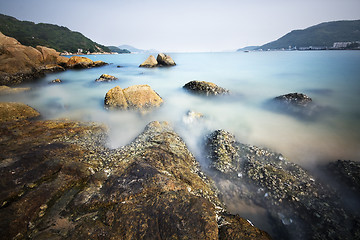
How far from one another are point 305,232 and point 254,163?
7.86ft

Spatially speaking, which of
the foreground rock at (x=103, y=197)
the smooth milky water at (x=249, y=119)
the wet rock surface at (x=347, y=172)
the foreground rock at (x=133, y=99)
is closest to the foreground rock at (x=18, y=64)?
the smooth milky water at (x=249, y=119)

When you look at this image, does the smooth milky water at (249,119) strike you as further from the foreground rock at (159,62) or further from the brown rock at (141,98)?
the foreground rock at (159,62)

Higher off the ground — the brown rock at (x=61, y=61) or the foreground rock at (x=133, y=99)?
the brown rock at (x=61, y=61)

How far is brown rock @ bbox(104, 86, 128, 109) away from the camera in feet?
35.1

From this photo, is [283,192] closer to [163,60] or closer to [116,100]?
[116,100]

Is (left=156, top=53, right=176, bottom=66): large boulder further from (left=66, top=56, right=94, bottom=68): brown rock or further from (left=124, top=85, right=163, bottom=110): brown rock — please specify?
(left=124, top=85, right=163, bottom=110): brown rock

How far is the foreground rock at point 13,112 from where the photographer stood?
746 cm

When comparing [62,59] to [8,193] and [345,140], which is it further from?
[345,140]

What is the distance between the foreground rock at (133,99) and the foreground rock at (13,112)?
4168mm

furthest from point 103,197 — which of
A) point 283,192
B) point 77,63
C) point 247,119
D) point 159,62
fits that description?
point 159,62

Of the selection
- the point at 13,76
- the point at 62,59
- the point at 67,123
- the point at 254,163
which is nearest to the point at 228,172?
the point at 254,163

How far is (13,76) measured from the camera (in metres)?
19.0

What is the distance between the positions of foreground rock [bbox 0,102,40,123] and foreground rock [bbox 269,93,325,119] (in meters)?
16.3

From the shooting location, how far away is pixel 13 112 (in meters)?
7.85
